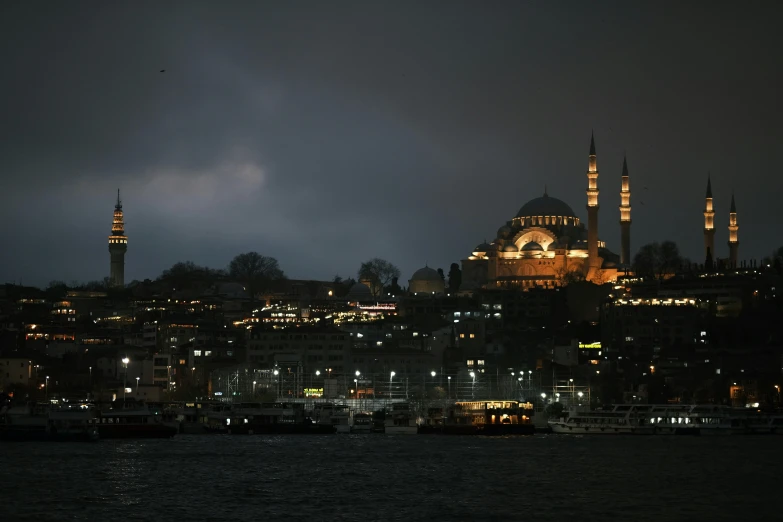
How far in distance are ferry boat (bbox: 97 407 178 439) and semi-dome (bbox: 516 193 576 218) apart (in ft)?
227

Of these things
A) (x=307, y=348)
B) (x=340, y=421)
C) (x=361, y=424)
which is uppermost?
(x=307, y=348)

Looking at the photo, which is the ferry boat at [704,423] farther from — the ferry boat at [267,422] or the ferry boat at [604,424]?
the ferry boat at [267,422]

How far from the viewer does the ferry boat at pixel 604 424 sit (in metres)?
63.0

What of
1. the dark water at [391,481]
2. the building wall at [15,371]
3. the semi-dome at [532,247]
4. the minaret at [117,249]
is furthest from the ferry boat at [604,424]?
the minaret at [117,249]

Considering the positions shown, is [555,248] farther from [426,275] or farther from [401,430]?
[401,430]

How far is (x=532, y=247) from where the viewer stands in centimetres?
Result: 11862

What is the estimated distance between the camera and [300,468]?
1762 inches

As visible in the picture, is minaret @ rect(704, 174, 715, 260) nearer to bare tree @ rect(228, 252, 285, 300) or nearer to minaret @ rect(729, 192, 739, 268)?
minaret @ rect(729, 192, 739, 268)

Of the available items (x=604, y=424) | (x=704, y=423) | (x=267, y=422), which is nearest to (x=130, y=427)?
(x=267, y=422)

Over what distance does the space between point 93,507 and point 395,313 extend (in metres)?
81.4

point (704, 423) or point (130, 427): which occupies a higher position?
point (704, 423)

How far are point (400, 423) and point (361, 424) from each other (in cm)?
173

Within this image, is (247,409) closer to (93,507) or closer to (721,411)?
(721,411)

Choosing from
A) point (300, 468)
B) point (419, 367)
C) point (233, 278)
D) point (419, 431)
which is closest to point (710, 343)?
point (419, 367)
